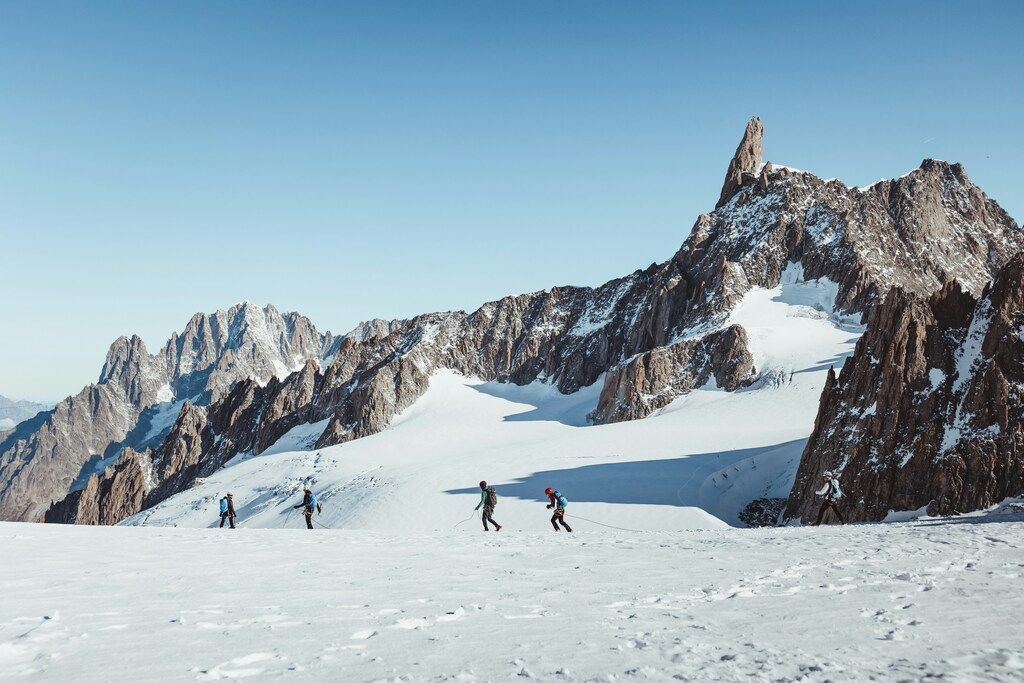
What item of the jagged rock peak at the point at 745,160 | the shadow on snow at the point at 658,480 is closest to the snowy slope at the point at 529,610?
the shadow on snow at the point at 658,480

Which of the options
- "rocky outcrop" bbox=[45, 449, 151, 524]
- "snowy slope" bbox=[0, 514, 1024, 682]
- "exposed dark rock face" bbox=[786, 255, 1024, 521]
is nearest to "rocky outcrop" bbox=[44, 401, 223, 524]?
"rocky outcrop" bbox=[45, 449, 151, 524]

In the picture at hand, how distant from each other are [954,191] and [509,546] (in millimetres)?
120058

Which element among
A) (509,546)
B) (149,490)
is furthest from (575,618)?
(149,490)

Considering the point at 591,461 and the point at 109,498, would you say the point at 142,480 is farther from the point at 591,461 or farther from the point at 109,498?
the point at 591,461

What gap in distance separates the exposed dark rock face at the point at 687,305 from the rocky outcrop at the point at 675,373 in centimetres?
17

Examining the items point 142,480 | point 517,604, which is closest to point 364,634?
point 517,604

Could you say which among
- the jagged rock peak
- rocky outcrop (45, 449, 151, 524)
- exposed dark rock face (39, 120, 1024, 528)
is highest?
the jagged rock peak

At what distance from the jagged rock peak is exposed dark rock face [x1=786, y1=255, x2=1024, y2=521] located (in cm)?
8138

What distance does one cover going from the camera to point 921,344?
1350 inches

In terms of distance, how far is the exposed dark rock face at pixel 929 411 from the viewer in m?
27.1

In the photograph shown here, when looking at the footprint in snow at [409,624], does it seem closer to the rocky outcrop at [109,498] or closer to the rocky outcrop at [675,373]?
the rocky outcrop at [675,373]

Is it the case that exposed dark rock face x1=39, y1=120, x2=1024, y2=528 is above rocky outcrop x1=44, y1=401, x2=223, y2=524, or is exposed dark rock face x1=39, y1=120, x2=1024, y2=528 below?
above

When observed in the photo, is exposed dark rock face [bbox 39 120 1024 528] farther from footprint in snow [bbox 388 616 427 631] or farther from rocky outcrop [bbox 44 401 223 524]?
footprint in snow [bbox 388 616 427 631]

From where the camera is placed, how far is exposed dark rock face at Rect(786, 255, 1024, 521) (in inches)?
1066
